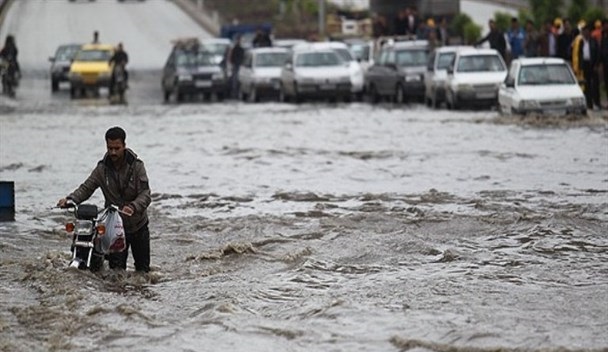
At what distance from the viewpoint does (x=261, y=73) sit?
4581 cm

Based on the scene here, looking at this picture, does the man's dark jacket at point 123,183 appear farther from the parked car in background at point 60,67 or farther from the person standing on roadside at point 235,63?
the parked car in background at point 60,67

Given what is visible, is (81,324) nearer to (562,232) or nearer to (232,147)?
(562,232)

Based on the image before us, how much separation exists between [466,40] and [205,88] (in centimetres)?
1320

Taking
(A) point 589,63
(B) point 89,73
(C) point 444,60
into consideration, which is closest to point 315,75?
(C) point 444,60

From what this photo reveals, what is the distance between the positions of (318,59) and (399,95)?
100.0 inches

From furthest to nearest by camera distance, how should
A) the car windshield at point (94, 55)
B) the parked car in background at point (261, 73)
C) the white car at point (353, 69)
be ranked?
the car windshield at point (94, 55) < the parked car in background at point (261, 73) < the white car at point (353, 69)

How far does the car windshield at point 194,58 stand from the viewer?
46938mm

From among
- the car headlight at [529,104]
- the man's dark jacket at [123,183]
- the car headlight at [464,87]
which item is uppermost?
the man's dark jacket at [123,183]

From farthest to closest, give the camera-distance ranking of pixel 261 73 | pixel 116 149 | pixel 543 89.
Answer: pixel 261 73, pixel 543 89, pixel 116 149

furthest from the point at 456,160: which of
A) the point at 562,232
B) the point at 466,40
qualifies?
the point at 466,40

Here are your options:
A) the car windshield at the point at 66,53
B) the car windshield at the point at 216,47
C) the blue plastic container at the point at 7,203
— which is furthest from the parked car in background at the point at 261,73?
the blue plastic container at the point at 7,203

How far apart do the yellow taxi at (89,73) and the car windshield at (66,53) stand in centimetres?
338

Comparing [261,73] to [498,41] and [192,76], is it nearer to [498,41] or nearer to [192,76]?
[192,76]

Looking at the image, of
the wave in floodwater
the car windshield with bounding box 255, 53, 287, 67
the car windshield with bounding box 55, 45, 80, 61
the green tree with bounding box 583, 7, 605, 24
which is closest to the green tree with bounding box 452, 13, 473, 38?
the car windshield with bounding box 255, 53, 287, 67
